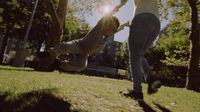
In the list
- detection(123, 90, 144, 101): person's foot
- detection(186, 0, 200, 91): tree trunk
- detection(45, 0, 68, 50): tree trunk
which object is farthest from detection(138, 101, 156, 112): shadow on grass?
detection(186, 0, 200, 91): tree trunk

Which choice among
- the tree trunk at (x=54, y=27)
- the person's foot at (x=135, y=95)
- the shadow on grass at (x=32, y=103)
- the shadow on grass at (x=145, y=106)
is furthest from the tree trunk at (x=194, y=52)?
the shadow on grass at (x=32, y=103)

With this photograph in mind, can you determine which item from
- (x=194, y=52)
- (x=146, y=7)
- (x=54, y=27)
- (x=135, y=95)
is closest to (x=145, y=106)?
(x=135, y=95)

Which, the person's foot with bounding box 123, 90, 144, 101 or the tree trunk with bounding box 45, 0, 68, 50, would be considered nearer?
the tree trunk with bounding box 45, 0, 68, 50

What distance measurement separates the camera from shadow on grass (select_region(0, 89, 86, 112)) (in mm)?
3923

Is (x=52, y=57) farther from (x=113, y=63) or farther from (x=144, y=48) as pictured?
(x=113, y=63)

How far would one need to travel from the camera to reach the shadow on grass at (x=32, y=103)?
3.92 m

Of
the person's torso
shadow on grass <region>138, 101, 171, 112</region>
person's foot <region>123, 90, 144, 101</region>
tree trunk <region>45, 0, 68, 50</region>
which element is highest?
the person's torso

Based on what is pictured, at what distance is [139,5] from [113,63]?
95240mm

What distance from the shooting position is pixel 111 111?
5.00 meters

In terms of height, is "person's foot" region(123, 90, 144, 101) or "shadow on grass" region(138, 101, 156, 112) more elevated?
"person's foot" region(123, 90, 144, 101)

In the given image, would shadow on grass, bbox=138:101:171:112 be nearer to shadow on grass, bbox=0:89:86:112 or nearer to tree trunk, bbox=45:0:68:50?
shadow on grass, bbox=0:89:86:112

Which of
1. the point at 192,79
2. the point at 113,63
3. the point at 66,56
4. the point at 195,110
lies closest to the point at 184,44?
the point at 192,79

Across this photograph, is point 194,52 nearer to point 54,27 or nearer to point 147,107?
point 147,107

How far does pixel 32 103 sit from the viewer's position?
4242 mm
